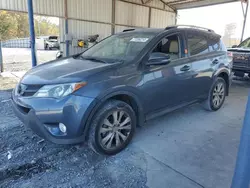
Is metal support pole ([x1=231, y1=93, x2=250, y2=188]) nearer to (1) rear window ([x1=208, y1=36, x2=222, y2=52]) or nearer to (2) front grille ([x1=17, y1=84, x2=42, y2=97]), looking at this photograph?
(2) front grille ([x1=17, y1=84, x2=42, y2=97])

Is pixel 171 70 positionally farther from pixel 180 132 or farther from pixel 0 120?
pixel 0 120

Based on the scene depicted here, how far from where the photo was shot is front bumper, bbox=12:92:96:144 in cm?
224

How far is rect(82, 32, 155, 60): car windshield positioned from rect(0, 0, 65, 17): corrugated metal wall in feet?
19.5

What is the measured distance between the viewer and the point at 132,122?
9.27 ft

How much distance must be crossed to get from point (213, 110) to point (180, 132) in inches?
54.6

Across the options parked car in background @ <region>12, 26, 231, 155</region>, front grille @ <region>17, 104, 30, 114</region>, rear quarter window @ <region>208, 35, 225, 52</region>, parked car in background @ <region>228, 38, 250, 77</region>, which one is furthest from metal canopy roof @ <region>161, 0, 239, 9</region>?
front grille @ <region>17, 104, 30, 114</region>

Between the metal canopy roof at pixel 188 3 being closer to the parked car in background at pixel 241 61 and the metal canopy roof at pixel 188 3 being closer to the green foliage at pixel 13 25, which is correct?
the parked car in background at pixel 241 61

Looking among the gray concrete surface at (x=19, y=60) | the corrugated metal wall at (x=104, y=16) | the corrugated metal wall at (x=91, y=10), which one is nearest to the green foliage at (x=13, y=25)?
the gray concrete surface at (x=19, y=60)

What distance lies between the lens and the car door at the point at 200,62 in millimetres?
3600

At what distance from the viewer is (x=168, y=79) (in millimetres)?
3117

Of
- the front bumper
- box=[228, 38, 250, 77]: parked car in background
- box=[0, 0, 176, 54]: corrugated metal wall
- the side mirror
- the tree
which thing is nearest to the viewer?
the front bumper

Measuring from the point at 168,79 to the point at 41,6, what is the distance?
24.8 feet

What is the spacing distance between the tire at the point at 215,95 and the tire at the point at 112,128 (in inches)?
83.0

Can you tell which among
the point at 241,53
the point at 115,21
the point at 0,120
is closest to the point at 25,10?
the point at 115,21
